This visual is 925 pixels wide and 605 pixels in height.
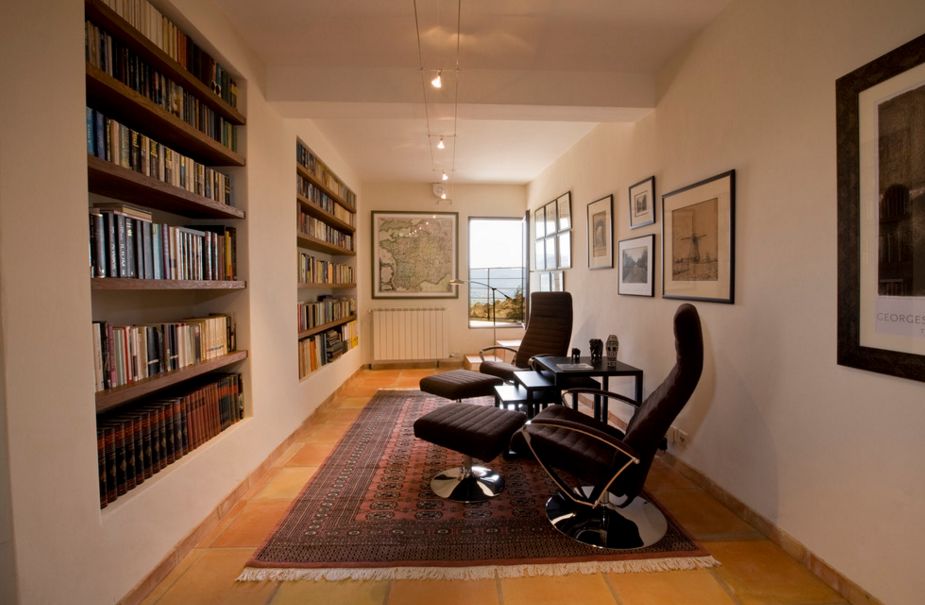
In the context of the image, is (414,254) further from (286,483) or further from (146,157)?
(146,157)

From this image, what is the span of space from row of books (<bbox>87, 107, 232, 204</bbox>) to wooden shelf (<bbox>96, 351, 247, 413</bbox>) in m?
0.85

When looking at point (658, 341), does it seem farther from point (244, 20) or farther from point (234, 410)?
point (244, 20)

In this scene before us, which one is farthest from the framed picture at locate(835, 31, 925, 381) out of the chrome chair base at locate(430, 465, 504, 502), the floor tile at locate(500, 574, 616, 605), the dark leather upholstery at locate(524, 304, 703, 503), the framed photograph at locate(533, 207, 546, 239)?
the framed photograph at locate(533, 207, 546, 239)

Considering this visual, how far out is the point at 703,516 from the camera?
212cm

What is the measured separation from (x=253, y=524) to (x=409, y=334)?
12.8ft

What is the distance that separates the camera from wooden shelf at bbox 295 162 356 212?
3467 millimetres

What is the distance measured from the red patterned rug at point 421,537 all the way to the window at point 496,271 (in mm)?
3651

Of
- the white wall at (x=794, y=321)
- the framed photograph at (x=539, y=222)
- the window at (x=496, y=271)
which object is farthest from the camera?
the window at (x=496, y=271)

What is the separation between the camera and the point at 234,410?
240 cm

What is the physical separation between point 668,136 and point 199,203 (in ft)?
9.26

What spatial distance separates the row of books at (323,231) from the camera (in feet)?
12.0

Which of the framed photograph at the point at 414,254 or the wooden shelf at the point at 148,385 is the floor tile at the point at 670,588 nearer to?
the wooden shelf at the point at 148,385

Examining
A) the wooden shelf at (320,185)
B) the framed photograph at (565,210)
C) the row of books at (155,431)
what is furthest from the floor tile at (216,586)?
the framed photograph at (565,210)

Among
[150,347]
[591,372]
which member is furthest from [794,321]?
[150,347]
